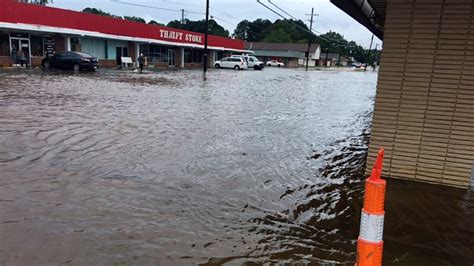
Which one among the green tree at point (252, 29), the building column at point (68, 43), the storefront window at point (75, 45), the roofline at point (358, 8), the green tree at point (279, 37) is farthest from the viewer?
the green tree at point (252, 29)

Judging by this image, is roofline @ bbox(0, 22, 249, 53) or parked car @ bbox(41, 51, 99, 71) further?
parked car @ bbox(41, 51, 99, 71)

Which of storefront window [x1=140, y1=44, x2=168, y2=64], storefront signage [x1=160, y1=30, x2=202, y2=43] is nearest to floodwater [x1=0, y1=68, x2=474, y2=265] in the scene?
storefront window [x1=140, y1=44, x2=168, y2=64]

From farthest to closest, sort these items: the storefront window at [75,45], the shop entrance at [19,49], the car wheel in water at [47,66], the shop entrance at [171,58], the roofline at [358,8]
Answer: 1. the shop entrance at [171,58]
2. the storefront window at [75,45]
3. the car wheel in water at [47,66]
4. the shop entrance at [19,49]
5. the roofline at [358,8]

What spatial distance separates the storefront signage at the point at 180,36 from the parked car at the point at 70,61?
15.8m

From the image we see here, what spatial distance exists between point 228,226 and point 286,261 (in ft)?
3.04

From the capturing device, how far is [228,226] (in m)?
4.51

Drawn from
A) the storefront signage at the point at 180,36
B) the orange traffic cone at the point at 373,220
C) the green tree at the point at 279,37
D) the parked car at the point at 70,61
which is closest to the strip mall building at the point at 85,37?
the storefront signage at the point at 180,36

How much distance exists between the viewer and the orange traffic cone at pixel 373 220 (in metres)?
2.17

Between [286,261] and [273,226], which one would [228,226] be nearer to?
[273,226]

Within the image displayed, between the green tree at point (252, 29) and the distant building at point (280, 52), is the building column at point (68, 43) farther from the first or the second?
the green tree at point (252, 29)

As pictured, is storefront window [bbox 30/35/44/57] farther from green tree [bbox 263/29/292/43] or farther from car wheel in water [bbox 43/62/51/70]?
green tree [bbox 263/29/292/43]

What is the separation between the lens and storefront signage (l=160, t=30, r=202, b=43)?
4436cm

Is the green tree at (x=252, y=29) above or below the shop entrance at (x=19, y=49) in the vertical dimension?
above

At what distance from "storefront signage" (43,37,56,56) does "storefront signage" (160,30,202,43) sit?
13.4 meters
